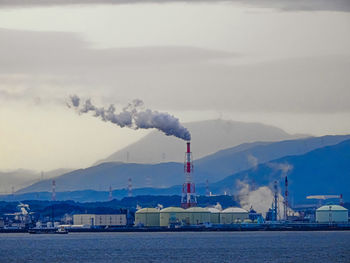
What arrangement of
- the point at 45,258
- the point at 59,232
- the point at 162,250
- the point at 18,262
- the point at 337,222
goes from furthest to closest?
the point at 337,222 → the point at 59,232 → the point at 162,250 → the point at 45,258 → the point at 18,262

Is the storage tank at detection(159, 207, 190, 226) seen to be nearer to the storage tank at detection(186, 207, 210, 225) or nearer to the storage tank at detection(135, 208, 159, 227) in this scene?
the storage tank at detection(186, 207, 210, 225)

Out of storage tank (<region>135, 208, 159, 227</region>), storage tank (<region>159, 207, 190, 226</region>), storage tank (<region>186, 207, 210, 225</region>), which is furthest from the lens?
storage tank (<region>135, 208, 159, 227</region>)

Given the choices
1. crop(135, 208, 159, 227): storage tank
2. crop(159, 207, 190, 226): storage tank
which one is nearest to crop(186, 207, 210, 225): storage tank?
crop(159, 207, 190, 226): storage tank

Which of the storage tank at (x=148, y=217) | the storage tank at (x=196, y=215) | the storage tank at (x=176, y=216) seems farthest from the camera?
the storage tank at (x=148, y=217)

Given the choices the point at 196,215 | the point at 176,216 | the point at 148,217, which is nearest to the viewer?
the point at 196,215

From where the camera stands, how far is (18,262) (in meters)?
83.6

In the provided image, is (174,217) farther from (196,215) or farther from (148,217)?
(148,217)

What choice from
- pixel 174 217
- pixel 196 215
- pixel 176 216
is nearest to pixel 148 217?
pixel 174 217

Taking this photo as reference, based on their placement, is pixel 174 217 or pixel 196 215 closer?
pixel 196 215

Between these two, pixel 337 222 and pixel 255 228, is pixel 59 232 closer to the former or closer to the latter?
pixel 255 228

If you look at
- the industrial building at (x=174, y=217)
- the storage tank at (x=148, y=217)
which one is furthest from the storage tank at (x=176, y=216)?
the storage tank at (x=148, y=217)

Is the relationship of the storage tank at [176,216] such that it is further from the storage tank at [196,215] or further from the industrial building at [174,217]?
the storage tank at [196,215]

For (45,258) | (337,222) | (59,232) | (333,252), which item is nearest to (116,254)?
(45,258)

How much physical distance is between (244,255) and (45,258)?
1786cm
